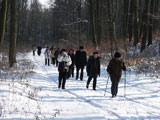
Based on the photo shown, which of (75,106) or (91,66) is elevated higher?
(91,66)

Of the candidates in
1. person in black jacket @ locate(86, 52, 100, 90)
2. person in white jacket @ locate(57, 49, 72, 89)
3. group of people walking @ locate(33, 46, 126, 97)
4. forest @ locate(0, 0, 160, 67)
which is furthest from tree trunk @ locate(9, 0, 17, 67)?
person in black jacket @ locate(86, 52, 100, 90)

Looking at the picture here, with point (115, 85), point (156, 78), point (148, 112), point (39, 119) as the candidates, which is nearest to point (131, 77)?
point (156, 78)

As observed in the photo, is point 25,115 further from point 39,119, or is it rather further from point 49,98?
point 49,98

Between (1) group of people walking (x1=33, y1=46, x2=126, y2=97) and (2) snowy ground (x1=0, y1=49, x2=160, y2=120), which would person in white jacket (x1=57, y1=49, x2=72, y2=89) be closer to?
(1) group of people walking (x1=33, y1=46, x2=126, y2=97)

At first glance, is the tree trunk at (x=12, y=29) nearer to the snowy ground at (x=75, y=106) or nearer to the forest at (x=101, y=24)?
the forest at (x=101, y=24)

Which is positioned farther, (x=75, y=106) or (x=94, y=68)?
(x=94, y=68)

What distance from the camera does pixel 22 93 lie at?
308 inches

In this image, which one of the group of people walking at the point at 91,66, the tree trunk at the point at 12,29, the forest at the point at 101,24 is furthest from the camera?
the forest at the point at 101,24

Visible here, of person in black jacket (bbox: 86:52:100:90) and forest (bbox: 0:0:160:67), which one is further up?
forest (bbox: 0:0:160:67)

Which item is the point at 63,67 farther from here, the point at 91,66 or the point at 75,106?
the point at 75,106

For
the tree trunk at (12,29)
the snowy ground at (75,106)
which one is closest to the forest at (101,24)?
the tree trunk at (12,29)

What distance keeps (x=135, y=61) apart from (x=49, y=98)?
35.4 ft

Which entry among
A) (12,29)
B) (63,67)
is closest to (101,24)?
(12,29)

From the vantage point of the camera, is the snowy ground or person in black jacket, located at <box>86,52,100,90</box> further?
person in black jacket, located at <box>86,52,100,90</box>
